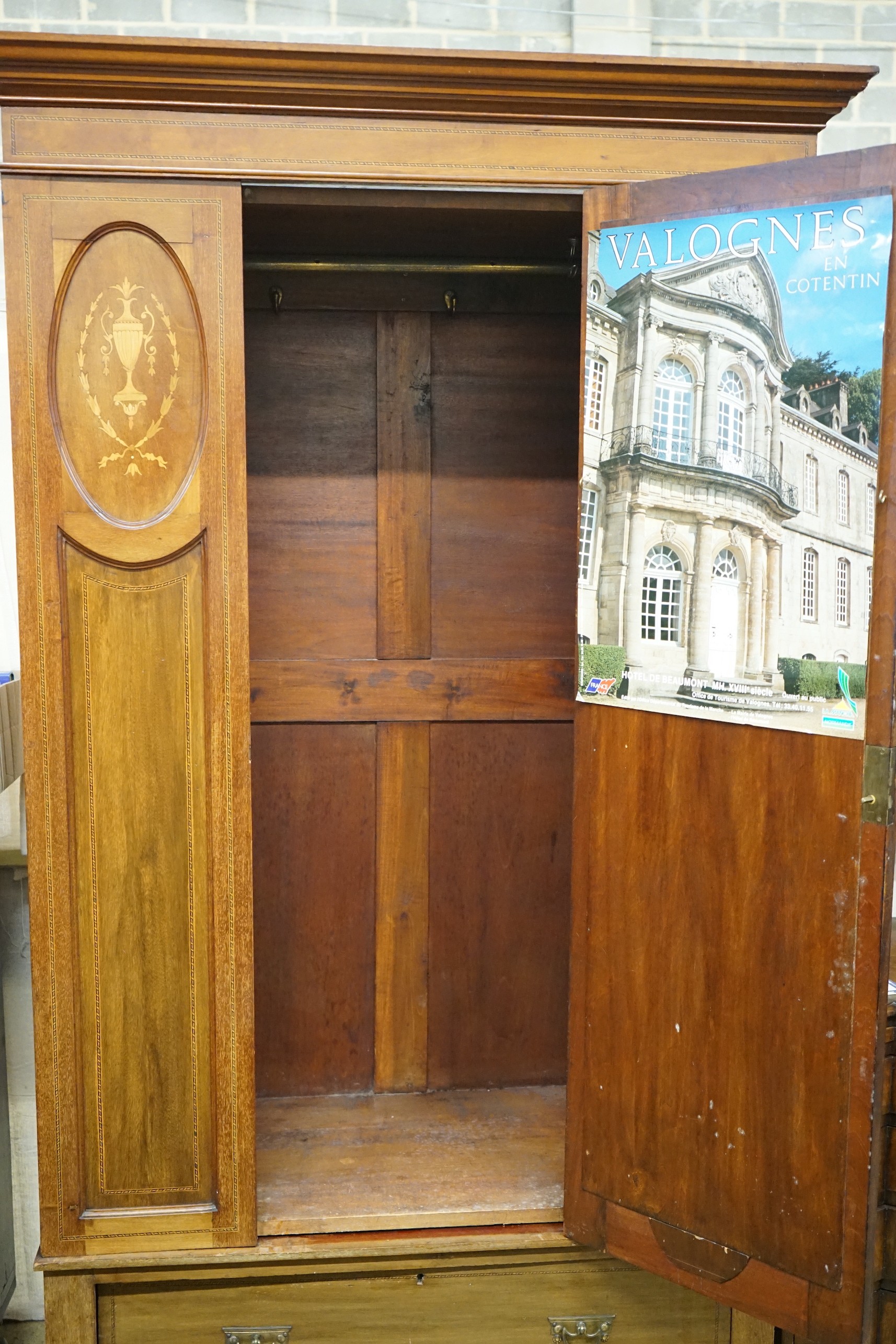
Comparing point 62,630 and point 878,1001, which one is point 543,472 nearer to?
point 62,630

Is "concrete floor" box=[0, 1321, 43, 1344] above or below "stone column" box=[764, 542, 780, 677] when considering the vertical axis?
below

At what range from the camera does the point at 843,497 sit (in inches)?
66.4

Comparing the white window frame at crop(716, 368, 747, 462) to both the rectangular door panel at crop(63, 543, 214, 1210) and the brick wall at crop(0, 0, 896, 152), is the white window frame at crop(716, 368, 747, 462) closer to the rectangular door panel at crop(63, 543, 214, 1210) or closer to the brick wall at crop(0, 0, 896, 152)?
the rectangular door panel at crop(63, 543, 214, 1210)

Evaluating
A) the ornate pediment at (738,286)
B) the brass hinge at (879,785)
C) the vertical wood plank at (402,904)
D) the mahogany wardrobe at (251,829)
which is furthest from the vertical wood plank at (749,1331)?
the ornate pediment at (738,286)

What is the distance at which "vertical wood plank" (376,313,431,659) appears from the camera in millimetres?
2480

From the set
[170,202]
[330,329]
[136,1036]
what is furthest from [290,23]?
[136,1036]

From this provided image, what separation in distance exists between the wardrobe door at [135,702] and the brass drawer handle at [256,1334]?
20 cm

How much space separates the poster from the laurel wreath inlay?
726 mm

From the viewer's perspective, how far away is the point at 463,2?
254 cm

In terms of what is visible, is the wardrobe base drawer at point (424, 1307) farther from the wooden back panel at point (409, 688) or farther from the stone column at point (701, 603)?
the stone column at point (701, 603)

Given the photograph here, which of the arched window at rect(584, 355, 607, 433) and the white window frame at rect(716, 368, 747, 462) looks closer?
the white window frame at rect(716, 368, 747, 462)

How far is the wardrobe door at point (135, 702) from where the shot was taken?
1.82m

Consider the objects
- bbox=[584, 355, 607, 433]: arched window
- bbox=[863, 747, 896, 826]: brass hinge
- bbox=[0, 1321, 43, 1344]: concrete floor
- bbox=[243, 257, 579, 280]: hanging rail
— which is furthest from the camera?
bbox=[0, 1321, 43, 1344]: concrete floor

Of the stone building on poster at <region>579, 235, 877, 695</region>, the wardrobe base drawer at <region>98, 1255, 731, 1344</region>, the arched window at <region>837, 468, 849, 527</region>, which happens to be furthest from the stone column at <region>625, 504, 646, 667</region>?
the wardrobe base drawer at <region>98, 1255, 731, 1344</region>
